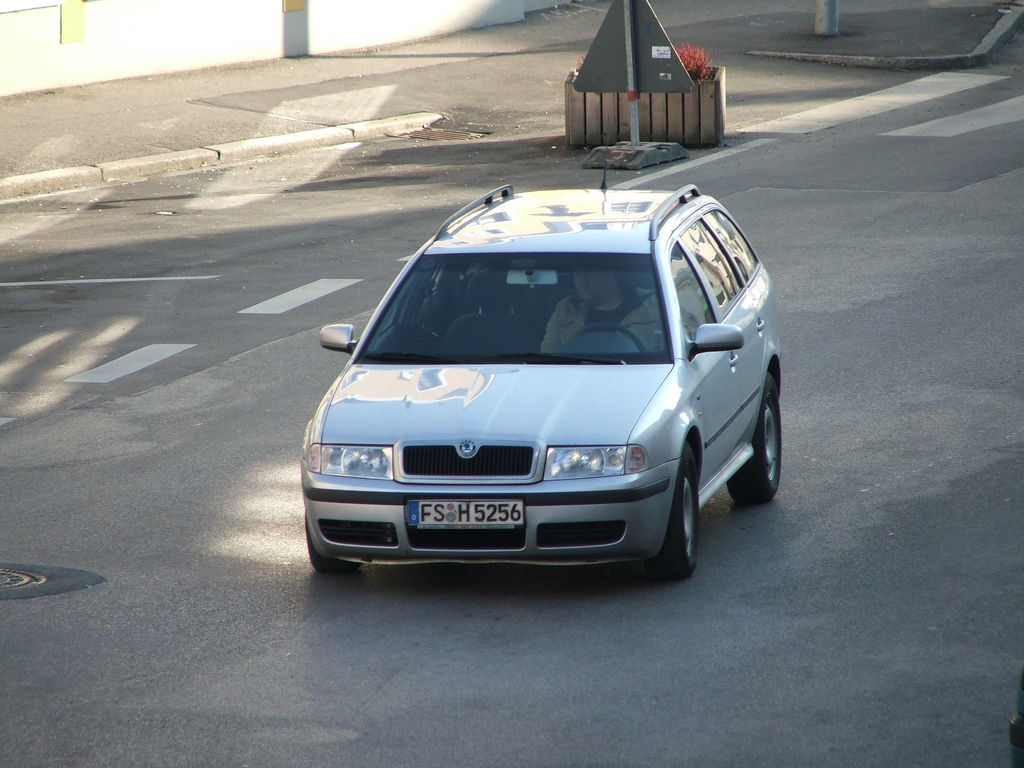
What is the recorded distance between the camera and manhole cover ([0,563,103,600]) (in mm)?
7559

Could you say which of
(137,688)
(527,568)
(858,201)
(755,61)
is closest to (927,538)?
(527,568)

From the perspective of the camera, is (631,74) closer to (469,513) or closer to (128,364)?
(128,364)

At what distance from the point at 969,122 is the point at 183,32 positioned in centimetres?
1228

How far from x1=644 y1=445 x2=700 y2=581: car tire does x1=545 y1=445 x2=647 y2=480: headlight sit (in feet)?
1.08

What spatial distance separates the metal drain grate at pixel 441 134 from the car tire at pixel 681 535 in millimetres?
16611

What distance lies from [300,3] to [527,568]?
73.2ft

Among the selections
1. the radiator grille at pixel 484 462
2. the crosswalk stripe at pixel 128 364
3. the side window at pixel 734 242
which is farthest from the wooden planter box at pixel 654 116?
the radiator grille at pixel 484 462

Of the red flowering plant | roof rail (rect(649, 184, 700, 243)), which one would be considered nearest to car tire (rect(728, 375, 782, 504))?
roof rail (rect(649, 184, 700, 243))

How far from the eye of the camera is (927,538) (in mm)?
7977

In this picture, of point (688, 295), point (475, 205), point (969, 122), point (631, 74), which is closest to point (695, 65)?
point (631, 74)

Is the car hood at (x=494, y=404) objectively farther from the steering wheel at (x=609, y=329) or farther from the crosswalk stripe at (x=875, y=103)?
the crosswalk stripe at (x=875, y=103)

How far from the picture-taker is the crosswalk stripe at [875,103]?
23.1m

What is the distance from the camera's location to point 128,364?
41.0 feet

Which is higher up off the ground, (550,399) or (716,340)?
(716,340)
